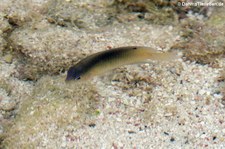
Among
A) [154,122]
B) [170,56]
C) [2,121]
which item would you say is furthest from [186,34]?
[2,121]

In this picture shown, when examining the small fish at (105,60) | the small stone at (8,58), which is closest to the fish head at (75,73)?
the small fish at (105,60)

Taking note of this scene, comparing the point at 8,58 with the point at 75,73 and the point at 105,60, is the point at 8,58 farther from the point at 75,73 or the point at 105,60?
the point at 105,60

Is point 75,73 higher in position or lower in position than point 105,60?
lower

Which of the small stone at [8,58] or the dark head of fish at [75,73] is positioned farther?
the small stone at [8,58]

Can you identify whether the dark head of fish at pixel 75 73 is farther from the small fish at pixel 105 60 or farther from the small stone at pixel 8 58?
the small stone at pixel 8 58

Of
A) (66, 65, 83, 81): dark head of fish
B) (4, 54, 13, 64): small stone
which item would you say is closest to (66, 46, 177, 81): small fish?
(66, 65, 83, 81): dark head of fish

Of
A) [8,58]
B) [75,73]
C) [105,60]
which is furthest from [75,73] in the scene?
[8,58]

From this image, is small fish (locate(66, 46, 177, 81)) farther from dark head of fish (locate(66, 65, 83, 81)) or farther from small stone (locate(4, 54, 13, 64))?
small stone (locate(4, 54, 13, 64))

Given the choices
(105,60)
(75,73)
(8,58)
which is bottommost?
(8,58)

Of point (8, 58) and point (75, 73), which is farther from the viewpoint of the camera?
point (8, 58)
